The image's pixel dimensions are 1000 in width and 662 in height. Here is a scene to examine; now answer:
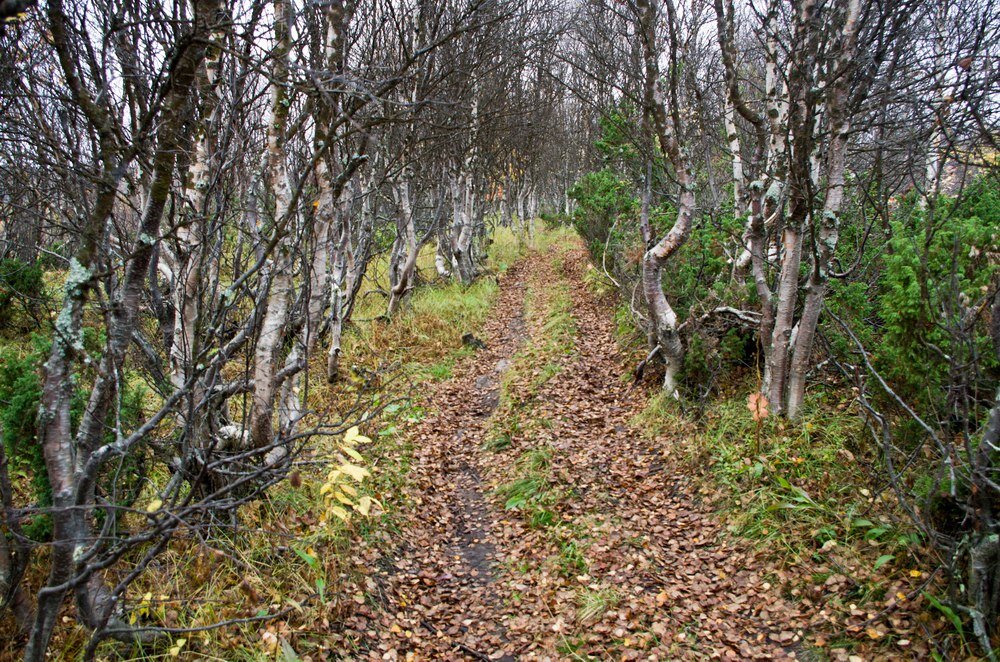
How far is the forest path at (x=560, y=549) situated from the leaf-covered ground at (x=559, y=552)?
0.02 m

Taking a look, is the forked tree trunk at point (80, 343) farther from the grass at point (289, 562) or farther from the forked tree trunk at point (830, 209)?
the forked tree trunk at point (830, 209)

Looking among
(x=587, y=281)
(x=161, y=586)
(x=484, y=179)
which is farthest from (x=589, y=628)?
(x=484, y=179)

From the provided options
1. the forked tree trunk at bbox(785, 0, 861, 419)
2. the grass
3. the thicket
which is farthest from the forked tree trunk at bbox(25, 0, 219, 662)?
the forked tree trunk at bbox(785, 0, 861, 419)

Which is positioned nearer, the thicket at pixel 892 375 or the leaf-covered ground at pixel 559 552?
the thicket at pixel 892 375

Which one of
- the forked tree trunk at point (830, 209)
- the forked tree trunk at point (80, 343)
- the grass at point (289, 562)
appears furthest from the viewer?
the forked tree trunk at point (830, 209)

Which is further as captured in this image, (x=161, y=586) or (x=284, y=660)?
(x=161, y=586)

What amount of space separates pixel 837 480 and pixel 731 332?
102 inches

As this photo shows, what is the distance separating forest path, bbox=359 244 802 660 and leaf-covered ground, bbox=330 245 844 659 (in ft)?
0.05

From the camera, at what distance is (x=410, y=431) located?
773 cm

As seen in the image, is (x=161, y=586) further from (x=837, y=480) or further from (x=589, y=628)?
(x=837, y=480)

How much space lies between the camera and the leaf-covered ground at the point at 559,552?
14.1 ft

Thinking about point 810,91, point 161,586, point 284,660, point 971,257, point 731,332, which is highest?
point 810,91

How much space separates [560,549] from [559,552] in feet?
0.11

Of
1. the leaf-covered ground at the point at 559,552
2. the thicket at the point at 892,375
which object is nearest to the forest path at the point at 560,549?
the leaf-covered ground at the point at 559,552
